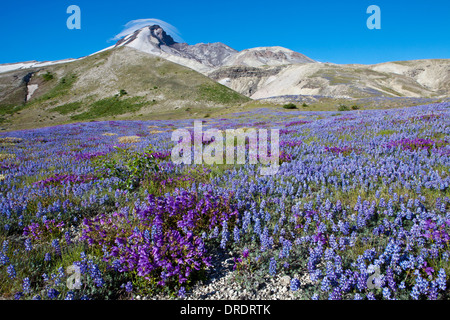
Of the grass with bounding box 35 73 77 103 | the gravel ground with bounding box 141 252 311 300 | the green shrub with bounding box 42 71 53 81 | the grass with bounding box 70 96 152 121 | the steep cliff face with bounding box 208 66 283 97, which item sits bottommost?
the gravel ground with bounding box 141 252 311 300

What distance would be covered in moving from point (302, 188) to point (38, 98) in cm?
10214

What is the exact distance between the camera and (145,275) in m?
2.71

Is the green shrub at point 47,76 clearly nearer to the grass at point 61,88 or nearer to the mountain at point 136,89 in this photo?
the mountain at point 136,89

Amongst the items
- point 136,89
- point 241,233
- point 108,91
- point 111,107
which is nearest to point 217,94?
point 136,89

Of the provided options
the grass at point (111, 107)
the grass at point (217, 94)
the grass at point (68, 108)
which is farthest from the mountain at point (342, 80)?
the grass at point (68, 108)

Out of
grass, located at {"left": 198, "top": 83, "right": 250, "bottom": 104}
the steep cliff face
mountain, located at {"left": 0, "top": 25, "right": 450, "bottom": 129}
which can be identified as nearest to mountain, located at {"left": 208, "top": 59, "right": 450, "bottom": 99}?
the steep cliff face

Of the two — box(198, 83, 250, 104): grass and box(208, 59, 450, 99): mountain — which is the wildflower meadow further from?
box(208, 59, 450, 99): mountain

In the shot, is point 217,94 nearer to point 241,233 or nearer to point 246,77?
point 241,233

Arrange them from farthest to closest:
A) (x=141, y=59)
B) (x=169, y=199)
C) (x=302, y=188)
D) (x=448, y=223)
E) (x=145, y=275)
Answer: (x=141, y=59) < (x=302, y=188) < (x=169, y=199) < (x=448, y=223) < (x=145, y=275)

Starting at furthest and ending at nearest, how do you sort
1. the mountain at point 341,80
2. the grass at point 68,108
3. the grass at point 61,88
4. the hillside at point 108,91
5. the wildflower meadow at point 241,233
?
1. the grass at point 61,88
2. the mountain at point 341,80
3. the grass at point 68,108
4. the hillside at point 108,91
5. the wildflower meadow at point 241,233
